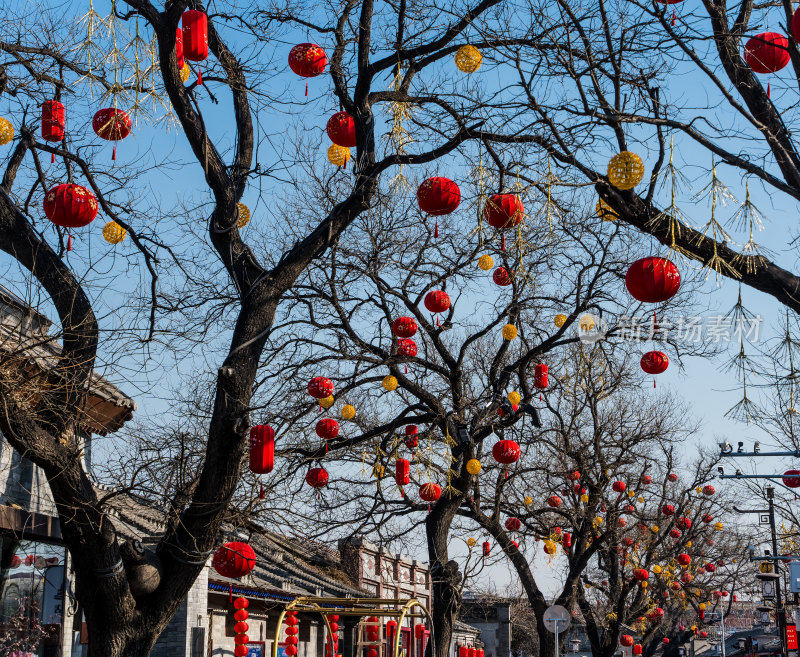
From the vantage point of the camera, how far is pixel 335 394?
45.2ft

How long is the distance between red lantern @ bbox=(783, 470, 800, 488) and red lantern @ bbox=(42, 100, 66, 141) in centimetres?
1717

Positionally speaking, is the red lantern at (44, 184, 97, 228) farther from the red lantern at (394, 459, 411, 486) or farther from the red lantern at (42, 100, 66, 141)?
the red lantern at (394, 459, 411, 486)

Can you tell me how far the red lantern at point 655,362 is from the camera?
11594mm

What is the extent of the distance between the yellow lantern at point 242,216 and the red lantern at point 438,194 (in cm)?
201

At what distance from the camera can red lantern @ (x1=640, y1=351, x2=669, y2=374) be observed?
38.0 feet

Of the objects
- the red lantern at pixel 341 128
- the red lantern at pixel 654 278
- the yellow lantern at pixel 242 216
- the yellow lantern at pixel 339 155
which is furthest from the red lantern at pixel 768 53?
the yellow lantern at pixel 242 216

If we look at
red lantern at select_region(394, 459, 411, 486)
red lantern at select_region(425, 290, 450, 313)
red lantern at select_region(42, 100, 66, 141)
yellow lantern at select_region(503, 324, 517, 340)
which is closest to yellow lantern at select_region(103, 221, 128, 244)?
red lantern at select_region(42, 100, 66, 141)

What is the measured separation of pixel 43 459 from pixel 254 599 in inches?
424

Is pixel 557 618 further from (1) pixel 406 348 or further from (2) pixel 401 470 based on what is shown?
(1) pixel 406 348

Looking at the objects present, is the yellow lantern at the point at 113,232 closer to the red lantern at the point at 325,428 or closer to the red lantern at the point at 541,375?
the red lantern at the point at 325,428

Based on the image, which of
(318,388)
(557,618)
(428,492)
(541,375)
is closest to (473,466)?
(428,492)

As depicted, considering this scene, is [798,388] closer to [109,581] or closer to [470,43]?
[470,43]

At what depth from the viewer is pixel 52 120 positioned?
321 inches

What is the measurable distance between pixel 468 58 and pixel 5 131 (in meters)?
4.32
